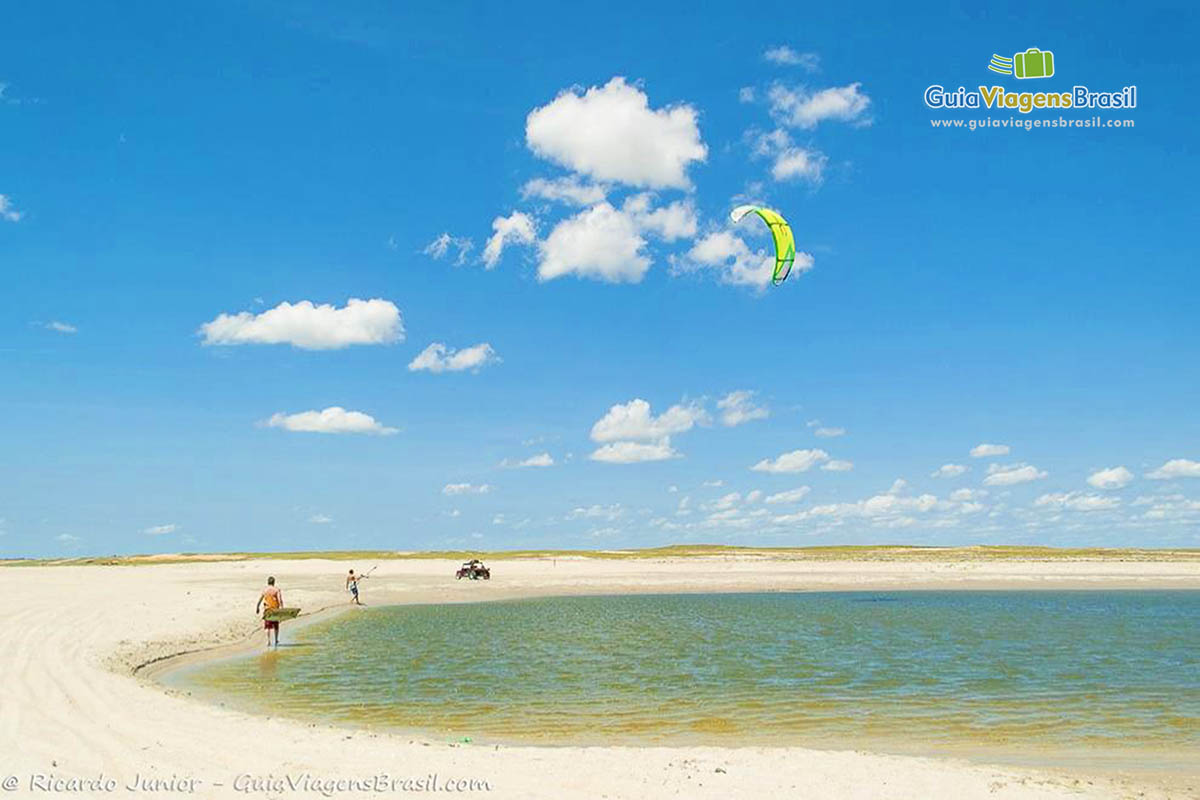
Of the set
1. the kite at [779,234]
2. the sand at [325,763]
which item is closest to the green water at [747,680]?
the sand at [325,763]

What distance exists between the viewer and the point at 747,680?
2461 centimetres

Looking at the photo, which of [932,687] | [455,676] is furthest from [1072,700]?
[455,676]

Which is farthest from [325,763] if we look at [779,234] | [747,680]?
[779,234]

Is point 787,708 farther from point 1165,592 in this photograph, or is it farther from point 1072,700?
point 1165,592

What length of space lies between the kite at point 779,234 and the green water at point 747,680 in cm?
1383

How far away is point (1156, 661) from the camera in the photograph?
2934cm

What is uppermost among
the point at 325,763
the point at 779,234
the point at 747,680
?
the point at 779,234

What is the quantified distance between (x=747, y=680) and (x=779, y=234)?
677 inches

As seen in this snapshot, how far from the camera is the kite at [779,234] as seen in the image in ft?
107

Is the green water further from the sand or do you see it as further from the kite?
the kite

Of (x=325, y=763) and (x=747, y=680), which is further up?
(x=325, y=763)

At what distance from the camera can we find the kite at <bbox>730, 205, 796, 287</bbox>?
32.6 meters

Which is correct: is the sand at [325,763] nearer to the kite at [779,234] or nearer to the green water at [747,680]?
the green water at [747,680]

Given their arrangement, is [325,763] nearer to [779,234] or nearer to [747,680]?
[747,680]
